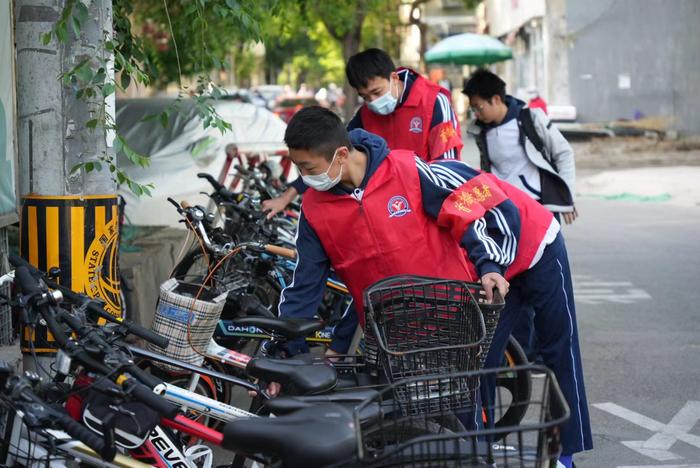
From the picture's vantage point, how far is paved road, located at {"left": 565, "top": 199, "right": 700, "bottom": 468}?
5.93m

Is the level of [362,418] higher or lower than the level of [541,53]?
lower

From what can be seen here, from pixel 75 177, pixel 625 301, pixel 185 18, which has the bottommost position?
pixel 625 301

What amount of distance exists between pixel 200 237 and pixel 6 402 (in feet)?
10.4

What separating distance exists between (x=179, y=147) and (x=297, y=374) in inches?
348

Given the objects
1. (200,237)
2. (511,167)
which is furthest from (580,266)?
(200,237)

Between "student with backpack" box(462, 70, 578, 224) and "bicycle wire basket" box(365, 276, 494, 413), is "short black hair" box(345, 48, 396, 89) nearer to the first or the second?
"student with backpack" box(462, 70, 578, 224)

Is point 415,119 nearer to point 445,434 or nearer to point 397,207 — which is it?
point 397,207

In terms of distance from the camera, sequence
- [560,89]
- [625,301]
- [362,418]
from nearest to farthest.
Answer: [362,418]
[625,301]
[560,89]

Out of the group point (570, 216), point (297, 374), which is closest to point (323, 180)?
point (297, 374)

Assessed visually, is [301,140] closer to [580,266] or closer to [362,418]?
[362,418]

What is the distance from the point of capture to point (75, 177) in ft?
16.4

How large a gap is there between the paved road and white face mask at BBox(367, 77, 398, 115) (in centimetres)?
210

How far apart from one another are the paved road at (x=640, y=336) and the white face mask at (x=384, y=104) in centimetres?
210

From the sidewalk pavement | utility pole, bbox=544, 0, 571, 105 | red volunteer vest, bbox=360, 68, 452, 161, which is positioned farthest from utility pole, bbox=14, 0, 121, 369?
utility pole, bbox=544, 0, 571, 105
